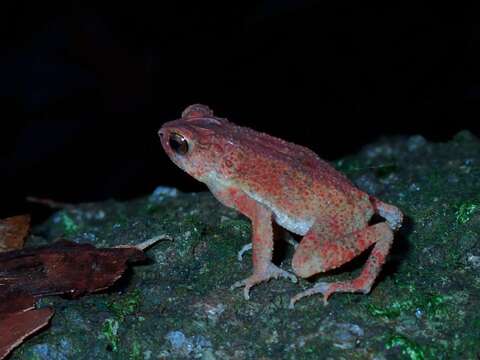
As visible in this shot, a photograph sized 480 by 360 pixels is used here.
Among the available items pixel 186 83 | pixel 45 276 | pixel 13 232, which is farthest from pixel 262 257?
pixel 186 83

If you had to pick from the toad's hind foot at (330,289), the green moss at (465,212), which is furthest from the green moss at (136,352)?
the green moss at (465,212)

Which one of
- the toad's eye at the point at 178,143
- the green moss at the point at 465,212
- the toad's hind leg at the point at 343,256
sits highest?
the toad's eye at the point at 178,143

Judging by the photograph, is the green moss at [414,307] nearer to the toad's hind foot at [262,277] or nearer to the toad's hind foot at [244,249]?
the toad's hind foot at [262,277]

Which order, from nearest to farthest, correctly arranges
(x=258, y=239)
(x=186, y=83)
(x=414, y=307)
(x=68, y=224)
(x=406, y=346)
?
(x=406, y=346), (x=414, y=307), (x=258, y=239), (x=68, y=224), (x=186, y=83)

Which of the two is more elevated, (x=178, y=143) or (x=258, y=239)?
(x=178, y=143)

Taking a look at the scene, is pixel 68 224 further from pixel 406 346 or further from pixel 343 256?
pixel 406 346

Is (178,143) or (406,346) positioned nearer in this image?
(406,346)

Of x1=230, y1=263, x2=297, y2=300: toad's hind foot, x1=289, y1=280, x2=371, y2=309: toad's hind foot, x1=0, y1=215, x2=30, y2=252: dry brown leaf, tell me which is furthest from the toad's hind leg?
x1=0, y1=215, x2=30, y2=252: dry brown leaf

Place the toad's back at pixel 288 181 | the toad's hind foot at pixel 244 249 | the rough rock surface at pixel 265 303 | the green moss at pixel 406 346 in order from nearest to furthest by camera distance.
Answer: the green moss at pixel 406 346
the rough rock surface at pixel 265 303
the toad's back at pixel 288 181
the toad's hind foot at pixel 244 249

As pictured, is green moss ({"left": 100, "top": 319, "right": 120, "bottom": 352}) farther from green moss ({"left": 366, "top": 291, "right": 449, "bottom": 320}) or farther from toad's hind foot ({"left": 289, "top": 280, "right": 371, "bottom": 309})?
green moss ({"left": 366, "top": 291, "right": 449, "bottom": 320})

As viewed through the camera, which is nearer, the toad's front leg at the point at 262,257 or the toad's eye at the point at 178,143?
the toad's front leg at the point at 262,257
